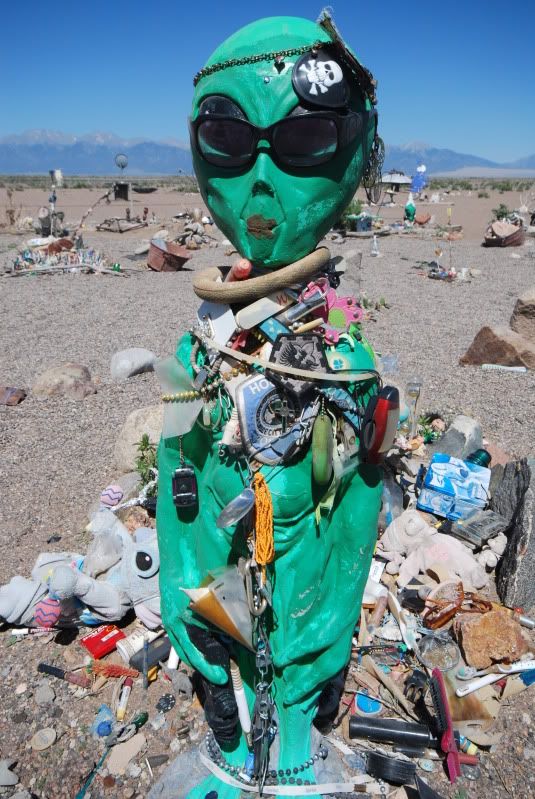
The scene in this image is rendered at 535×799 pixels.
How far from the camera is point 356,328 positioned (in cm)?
173

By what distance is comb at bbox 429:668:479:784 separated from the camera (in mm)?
2287

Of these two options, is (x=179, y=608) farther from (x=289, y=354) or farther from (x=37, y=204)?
(x=37, y=204)

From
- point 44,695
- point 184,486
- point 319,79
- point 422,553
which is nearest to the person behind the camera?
point 319,79

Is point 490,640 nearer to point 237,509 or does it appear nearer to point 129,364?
point 237,509

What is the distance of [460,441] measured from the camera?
4.28m

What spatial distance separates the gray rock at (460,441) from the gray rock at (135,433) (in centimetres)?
212

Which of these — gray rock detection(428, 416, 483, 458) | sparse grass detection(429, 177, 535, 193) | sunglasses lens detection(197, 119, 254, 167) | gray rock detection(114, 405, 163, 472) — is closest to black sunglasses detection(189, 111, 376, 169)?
sunglasses lens detection(197, 119, 254, 167)

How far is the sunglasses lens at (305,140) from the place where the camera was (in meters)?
1.44

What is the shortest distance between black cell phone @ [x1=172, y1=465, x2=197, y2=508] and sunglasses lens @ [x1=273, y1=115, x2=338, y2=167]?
0.94 meters

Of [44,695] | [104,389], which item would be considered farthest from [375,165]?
[104,389]

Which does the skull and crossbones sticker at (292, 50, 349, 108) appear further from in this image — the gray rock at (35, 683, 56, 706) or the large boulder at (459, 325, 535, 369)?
the large boulder at (459, 325, 535, 369)

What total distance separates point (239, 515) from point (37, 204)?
1256 inches

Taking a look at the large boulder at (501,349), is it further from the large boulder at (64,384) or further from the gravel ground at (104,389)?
the large boulder at (64,384)

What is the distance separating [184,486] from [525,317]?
6649mm
